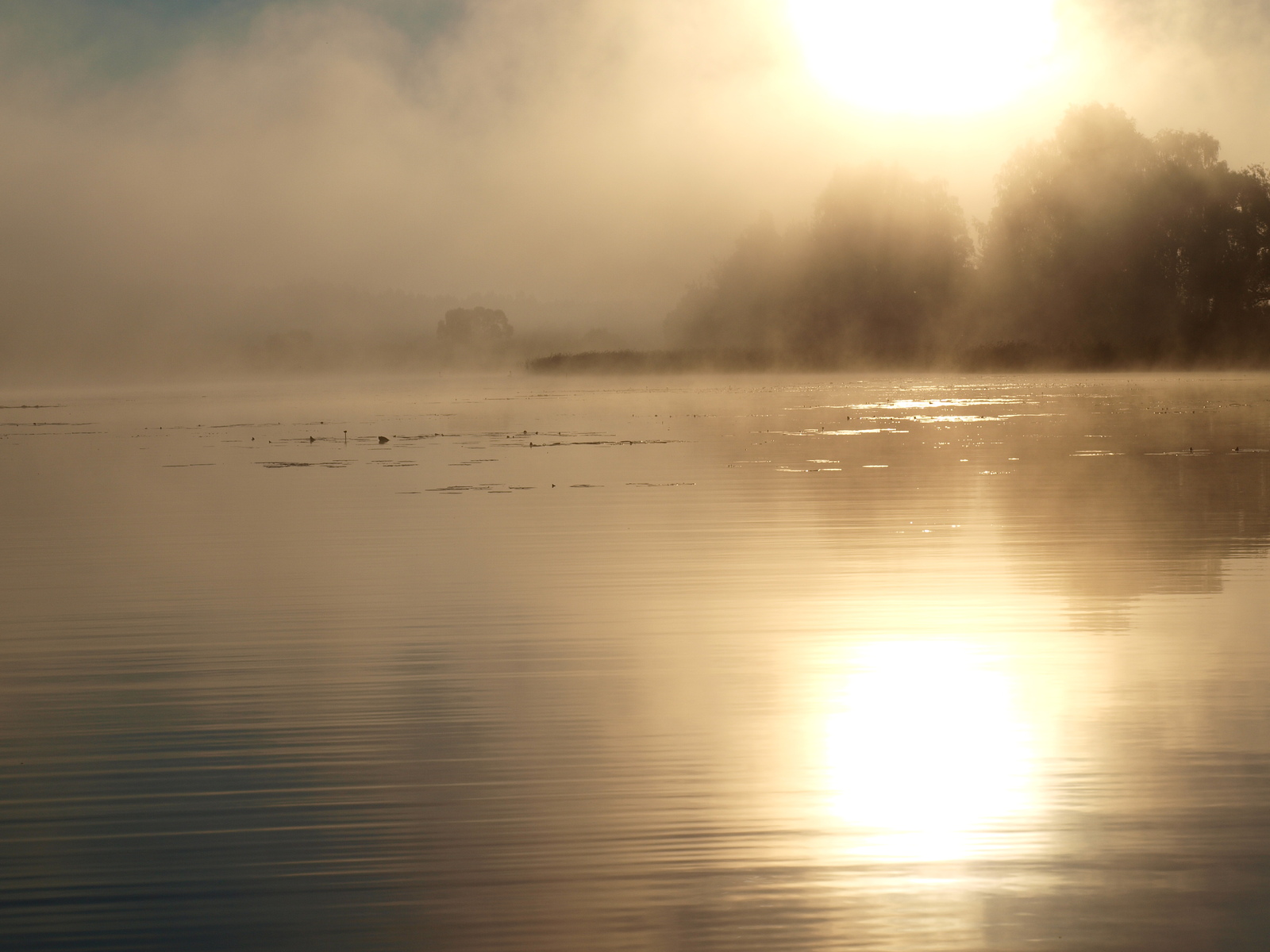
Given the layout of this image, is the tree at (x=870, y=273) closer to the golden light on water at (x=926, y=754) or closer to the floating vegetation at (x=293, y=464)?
the floating vegetation at (x=293, y=464)

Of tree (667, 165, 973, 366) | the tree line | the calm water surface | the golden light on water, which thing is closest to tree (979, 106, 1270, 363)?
the tree line

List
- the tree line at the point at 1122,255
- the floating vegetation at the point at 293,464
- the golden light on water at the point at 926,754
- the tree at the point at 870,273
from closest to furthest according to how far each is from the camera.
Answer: the golden light on water at the point at 926,754 < the floating vegetation at the point at 293,464 < the tree line at the point at 1122,255 < the tree at the point at 870,273

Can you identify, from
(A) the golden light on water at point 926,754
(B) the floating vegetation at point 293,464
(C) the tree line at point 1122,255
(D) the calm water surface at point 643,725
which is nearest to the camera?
(D) the calm water surface at point 643,725

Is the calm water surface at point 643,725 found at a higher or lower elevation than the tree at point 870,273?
lower

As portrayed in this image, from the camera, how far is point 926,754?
6527mm

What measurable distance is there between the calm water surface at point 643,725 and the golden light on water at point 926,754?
26 millimetres

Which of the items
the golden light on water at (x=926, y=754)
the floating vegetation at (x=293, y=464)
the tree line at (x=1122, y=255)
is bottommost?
the golden light on water at (x=926, y=754)

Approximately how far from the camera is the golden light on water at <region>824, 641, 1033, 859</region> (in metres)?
5.62

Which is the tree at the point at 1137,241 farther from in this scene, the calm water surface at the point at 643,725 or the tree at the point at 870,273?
the calm water surface at the point at 643,725

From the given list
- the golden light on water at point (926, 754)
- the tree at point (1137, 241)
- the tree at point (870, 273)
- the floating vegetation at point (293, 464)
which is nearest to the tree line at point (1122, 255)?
the tree at point (1137, 241)

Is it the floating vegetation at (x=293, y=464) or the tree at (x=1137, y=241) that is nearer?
the floating vegetation at (x=293, y=464)

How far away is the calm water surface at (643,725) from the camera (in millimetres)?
4938

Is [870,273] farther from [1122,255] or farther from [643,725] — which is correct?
[643,725]

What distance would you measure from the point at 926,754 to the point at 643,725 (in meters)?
1.47
